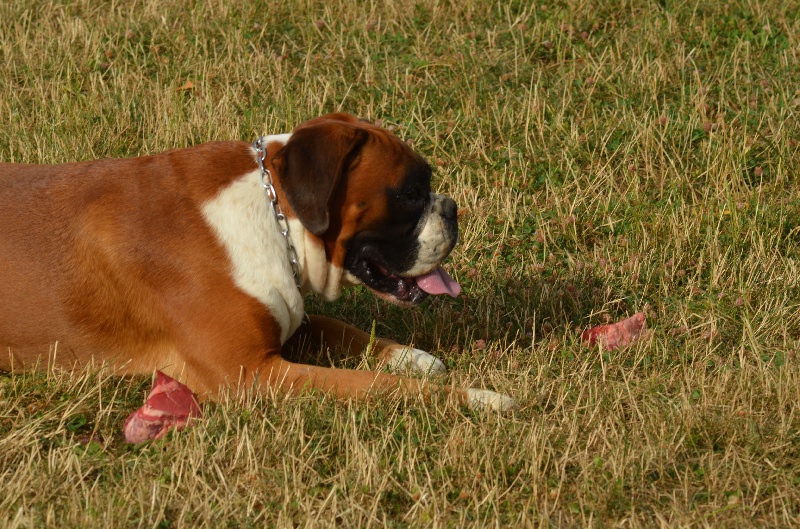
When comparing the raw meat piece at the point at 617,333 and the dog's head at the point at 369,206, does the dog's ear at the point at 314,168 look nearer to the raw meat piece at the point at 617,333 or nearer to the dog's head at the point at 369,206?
the dog's head at the point at 369,206

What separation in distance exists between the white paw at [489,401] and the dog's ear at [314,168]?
0.95m

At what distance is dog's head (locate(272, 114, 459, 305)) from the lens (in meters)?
4.55

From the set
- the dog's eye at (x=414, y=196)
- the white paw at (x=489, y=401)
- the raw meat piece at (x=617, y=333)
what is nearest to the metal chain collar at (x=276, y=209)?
the dog's eye at (x=414, y=196)

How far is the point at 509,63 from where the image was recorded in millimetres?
8000

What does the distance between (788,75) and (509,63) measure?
Answer: 195 cm

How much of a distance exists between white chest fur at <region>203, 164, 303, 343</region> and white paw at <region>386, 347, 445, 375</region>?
680 millimetres

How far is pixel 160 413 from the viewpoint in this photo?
4395 millimetres

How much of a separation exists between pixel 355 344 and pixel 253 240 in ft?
3.19

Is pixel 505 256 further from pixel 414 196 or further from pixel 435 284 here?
pixel 414 196

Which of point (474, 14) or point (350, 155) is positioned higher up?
point (350, 155)

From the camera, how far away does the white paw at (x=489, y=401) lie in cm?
463

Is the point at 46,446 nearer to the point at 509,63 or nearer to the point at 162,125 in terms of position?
the point at 162,125

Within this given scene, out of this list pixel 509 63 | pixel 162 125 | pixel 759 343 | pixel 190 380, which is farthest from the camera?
pixel 509 63

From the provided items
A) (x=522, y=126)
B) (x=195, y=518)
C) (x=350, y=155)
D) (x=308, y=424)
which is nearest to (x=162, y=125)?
(x=522, y=126)
